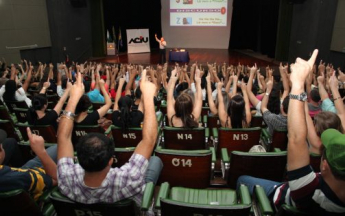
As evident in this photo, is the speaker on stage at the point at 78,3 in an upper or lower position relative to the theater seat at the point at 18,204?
upper

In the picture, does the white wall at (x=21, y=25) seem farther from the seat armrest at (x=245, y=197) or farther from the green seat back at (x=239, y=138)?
the seat armrest at (x=245, y=197)

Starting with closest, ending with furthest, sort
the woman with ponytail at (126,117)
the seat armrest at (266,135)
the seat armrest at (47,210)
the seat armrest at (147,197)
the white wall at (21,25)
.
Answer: the seat armrest at (147,197), the seat armrest at (47,210), the woman with ponytail at (126,117), the seat armrest at (266,135), the white wall at (21,25)

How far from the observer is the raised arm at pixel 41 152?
65.4 inches

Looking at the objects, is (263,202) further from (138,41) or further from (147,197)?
(138,41)

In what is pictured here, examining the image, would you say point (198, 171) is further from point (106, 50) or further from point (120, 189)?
point (106, 50)

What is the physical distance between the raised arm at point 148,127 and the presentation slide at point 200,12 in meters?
13.0

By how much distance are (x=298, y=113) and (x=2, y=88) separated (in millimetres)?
4974

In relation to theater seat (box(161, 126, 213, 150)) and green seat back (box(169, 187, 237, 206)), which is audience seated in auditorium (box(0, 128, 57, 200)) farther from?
theater seat (box(161, 126, 213, 150))

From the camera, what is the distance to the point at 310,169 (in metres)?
1.31

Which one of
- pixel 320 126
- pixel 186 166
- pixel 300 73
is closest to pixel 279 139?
pixel 320 126

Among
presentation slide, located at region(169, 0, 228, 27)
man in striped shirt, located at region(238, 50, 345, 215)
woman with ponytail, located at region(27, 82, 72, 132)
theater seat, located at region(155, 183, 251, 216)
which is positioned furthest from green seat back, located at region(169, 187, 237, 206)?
presentation slide, located at region(169, 0, 228, 27)

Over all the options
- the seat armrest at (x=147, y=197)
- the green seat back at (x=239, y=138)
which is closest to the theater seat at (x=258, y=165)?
the green seat back at (x=239, y=138)

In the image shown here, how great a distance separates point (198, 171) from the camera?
2191 mm

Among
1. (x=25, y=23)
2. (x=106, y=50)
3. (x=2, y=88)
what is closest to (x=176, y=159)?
(x=2, y=88)
